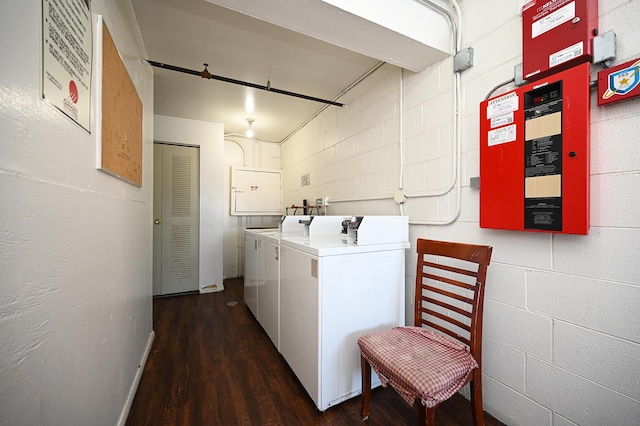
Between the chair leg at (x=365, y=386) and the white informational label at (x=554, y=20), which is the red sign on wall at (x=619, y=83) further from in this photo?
the chair leg at (x=365, y=386)

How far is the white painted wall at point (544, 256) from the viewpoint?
39.6 inches

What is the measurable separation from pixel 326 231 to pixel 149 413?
63.3 inches

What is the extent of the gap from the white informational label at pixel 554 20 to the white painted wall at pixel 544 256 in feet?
0.32

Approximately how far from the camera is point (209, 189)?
3787mm

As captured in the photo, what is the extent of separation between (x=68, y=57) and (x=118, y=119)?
557 millimetres

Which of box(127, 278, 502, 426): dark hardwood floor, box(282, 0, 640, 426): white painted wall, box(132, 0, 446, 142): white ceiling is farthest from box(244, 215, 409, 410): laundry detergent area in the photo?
box(132, 0, 446, 142): white ceiling

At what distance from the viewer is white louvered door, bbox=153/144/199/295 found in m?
3.45

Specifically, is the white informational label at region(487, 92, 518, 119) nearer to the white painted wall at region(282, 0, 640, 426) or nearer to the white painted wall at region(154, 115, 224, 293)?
the white painted wall at region(282, 0, 640, 426)

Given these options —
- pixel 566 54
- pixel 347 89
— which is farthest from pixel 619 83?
pixel 347 89

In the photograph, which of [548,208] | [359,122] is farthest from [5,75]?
[359,122]

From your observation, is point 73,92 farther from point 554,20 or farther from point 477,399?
point 477,399

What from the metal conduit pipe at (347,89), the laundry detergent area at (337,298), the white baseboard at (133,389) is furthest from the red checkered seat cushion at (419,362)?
the metal conduit pipe at (347,89)

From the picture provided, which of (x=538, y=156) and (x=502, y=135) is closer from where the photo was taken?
(x=538, y=156)

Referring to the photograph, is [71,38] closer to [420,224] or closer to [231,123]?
[420,224]
